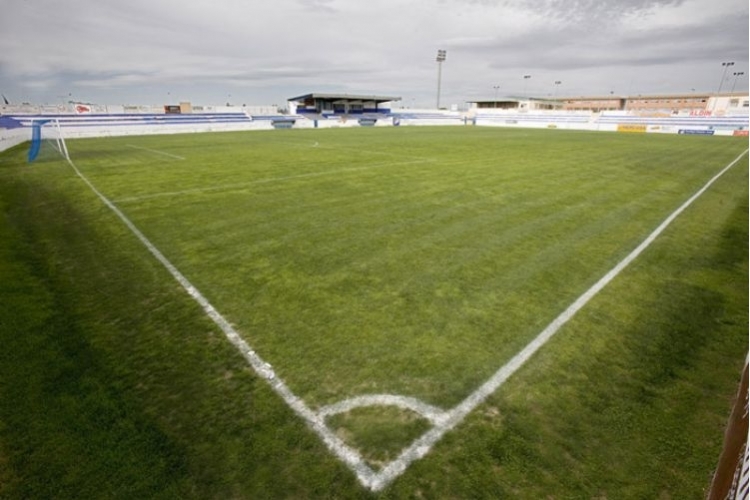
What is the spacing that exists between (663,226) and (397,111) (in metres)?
74.8

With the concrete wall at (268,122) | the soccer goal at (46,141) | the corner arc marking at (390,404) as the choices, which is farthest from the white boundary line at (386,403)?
the concrete wall at (268,122)

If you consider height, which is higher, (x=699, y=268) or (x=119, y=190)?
(x=119, y=190)

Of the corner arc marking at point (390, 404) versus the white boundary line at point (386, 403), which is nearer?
the white boundary line at point (386, 403)

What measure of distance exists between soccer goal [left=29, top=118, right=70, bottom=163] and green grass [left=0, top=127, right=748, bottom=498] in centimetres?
1333

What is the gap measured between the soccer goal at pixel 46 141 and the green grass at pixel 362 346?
13.3 metres

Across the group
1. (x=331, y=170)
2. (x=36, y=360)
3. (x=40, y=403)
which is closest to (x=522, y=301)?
(x=40, y=403)

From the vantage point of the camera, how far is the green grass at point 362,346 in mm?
2807

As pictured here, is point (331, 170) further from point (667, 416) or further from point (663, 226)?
point (667, 416)

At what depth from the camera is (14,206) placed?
9.83 m

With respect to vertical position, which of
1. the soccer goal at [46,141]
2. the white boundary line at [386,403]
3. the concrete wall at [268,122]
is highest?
the concrete wall at [268,122]

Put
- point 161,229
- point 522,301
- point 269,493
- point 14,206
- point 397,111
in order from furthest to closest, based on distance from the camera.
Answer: point 397,111 < point 14,206 < point 161,229 < point 522,301 < point 269,493

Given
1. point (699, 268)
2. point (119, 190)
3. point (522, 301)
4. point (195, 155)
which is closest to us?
point (522, 301)

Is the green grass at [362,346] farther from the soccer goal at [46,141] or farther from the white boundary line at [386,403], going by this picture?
the soccer goal at [46,141]

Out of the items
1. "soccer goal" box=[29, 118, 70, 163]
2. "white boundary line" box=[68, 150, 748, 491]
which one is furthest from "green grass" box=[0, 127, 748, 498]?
"soccer goal" box=[29, 118, 70, 163]
